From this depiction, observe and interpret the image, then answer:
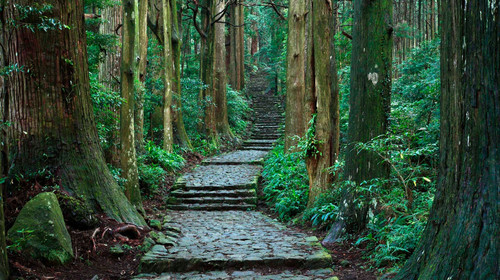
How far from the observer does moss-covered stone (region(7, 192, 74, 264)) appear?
15.0 feet

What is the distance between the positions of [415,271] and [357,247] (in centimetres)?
254

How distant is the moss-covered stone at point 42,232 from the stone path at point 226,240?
1.07 meters

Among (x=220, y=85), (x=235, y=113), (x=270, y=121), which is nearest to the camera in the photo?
(x=220, y=85)

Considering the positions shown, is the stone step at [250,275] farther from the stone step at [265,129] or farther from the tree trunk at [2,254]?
the stone step at [265,129]

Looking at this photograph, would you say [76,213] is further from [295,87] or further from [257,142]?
[257,142]

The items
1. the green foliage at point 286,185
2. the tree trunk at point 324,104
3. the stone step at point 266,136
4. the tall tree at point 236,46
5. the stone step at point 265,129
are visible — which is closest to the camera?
the tree trunk at point 324,104

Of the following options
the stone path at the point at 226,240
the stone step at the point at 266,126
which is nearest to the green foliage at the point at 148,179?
the stone path at the point at 226,240

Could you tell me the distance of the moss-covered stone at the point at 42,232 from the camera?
456cm

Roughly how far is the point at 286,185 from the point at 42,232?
270 inches

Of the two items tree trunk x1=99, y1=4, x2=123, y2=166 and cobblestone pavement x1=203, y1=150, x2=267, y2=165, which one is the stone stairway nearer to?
cobblestone pavement x1=203, y1=150, x2=267, y2=165

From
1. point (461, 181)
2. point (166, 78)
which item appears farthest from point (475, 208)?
point (166, 78)

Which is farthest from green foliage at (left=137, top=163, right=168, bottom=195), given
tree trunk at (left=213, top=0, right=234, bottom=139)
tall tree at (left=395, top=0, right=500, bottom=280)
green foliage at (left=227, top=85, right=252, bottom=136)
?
green foliage at (left=227, top=85, right=252, bottom=136)

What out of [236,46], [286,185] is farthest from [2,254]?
[236,46]

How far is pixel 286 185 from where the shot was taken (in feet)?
35.0
